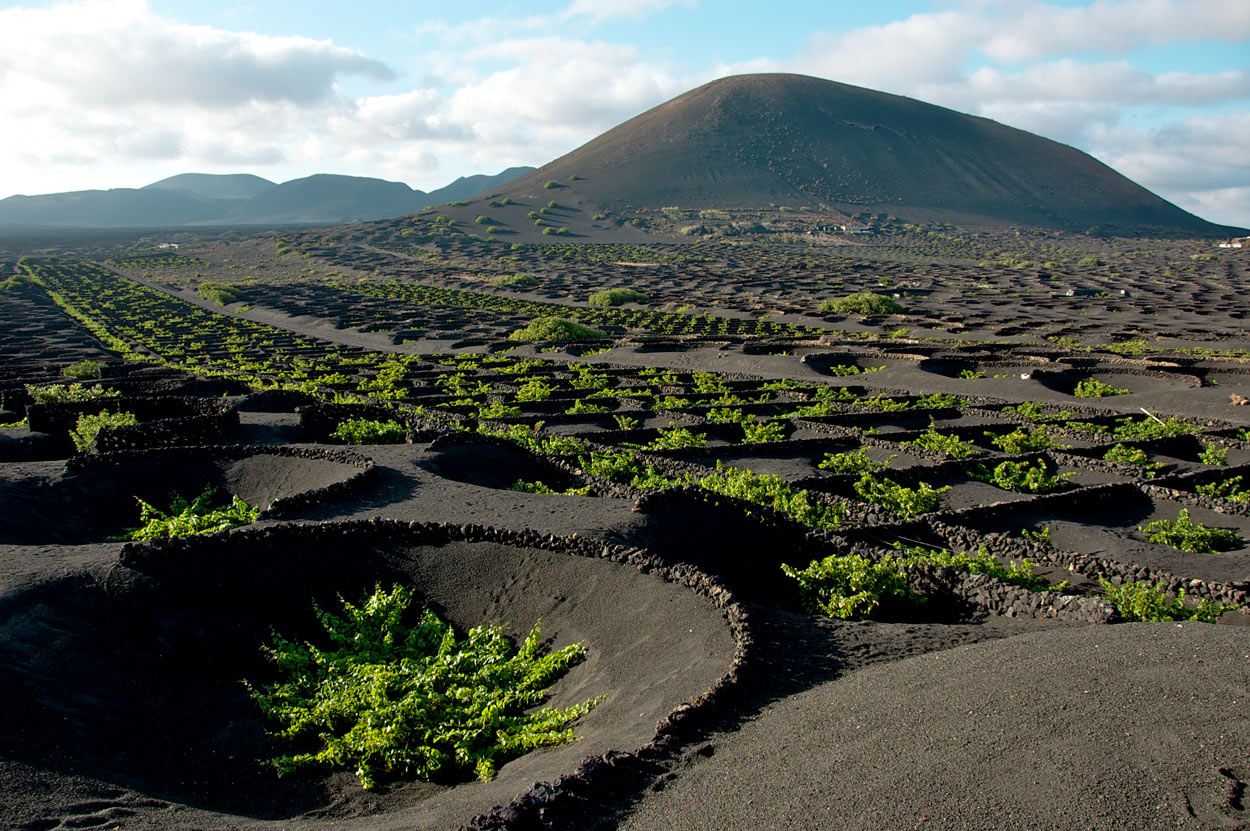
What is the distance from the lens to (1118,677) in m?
5.58

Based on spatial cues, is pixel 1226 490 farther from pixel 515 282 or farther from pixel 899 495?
pixel 515 282

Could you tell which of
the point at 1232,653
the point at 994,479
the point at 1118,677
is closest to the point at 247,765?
the point at 1118,677

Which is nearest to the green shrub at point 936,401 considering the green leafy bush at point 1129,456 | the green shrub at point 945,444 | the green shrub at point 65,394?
the green shrub at point 945,444

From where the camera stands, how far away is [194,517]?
10242 millimetres

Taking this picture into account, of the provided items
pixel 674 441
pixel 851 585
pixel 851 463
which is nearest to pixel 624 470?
pixel 674 441

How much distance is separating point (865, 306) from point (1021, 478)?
97.8 ft

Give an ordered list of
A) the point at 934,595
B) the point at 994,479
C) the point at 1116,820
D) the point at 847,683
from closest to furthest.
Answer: the point at 1116,820
the point at 847,683
the point at 934,595
the point at 994,479

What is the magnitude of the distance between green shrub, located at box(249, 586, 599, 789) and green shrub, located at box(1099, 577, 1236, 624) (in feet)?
17.0

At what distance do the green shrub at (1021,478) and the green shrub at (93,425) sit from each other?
49.5 feet

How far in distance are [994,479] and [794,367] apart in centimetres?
1294

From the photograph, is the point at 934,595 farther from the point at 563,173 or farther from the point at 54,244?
the point at 54,244

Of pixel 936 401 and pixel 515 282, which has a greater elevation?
pixel 515 282

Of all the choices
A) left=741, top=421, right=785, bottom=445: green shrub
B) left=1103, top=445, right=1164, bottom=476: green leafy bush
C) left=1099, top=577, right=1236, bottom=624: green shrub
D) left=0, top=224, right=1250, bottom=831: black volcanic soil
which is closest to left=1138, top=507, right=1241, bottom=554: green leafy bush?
left=0, top=224, right=1250, bottom=831: black volcanic soil

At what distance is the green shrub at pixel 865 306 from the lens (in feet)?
136
